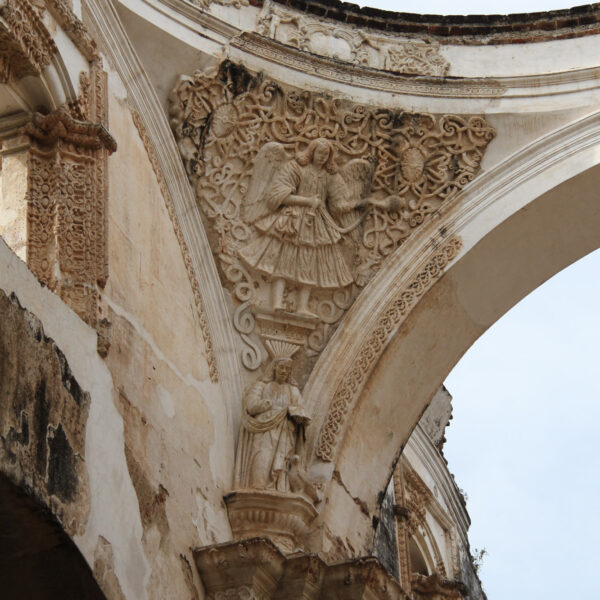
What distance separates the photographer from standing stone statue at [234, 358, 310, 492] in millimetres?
7883

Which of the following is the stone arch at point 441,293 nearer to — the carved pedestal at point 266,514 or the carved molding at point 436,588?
the carved pedestal at point 266,514

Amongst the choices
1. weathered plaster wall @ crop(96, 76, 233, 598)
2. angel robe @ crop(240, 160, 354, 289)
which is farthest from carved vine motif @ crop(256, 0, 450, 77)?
weathered plaster wall @ crop(96, 76, 233, 598)

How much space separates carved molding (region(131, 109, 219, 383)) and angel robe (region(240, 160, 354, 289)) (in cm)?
40

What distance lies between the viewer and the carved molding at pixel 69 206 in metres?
6.74

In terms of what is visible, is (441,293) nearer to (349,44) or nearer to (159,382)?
(349,44)

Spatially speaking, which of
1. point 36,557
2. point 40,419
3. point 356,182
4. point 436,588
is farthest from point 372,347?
point 436,588

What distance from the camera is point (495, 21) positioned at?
9320 mm

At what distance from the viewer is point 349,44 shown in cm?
916

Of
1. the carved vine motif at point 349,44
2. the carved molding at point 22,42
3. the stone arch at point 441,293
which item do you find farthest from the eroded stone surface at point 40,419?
the carved vine motif at point 349,44

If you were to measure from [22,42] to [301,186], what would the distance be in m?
2.21

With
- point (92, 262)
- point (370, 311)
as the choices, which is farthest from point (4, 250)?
point (370, 311)

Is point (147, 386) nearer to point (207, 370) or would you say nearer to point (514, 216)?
point (207, 370)

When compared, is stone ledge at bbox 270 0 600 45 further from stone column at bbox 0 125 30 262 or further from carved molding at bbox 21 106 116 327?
stone column at bbox 0 125 30 262

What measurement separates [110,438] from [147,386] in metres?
0.64
